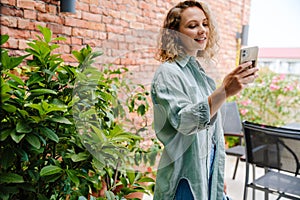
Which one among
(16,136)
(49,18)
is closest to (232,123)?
(49,18)

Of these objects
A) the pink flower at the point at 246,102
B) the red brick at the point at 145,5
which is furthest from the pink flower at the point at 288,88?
the red brick at the point at 145,5

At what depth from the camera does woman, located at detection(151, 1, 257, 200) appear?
79cm

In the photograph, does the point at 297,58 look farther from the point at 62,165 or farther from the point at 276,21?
the point at 62,165

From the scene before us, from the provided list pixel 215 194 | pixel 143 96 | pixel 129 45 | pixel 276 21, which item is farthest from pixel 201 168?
pixel 276 21

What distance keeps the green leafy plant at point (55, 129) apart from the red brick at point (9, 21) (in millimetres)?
573

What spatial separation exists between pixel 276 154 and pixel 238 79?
1.20 metres

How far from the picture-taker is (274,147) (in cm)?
179

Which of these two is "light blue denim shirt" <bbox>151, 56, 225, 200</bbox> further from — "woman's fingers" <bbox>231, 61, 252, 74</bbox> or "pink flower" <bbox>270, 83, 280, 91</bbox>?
"pink flower" <bbox>270, 83, 280, 91</bbox>

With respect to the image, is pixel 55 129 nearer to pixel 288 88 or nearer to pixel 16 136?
pixel 16 136

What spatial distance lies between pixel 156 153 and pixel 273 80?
2.95m

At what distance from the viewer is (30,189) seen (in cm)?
102

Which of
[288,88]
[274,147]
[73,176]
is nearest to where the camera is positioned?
[73,176]

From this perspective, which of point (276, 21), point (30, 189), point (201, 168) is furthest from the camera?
point (276, 21)

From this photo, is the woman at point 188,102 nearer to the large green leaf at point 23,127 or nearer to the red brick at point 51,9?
the large green leaf at point 23,127
